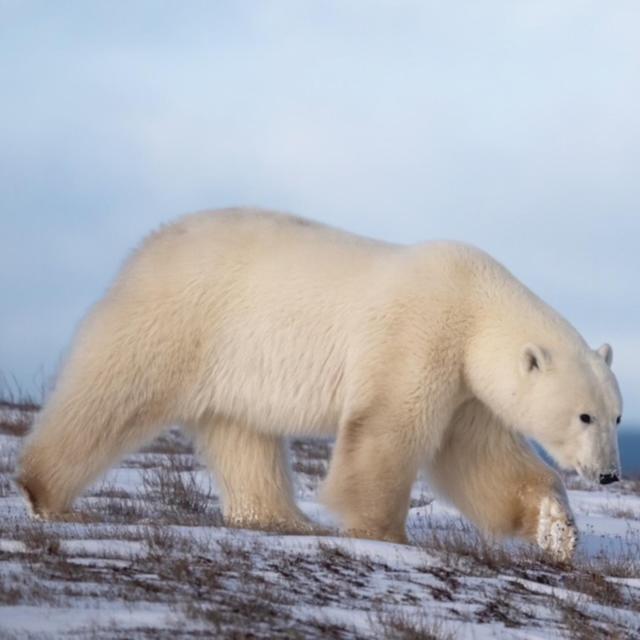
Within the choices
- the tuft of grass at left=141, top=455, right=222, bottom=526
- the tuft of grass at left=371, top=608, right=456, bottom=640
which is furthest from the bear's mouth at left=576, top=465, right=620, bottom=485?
the tuft of grass at left=371, top=608, right=456, bottom=640

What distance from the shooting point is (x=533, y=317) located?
8.63 metres

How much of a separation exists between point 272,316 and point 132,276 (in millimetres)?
1018

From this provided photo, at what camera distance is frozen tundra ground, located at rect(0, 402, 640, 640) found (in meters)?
4.84

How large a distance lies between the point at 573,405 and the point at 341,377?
4.84 feet

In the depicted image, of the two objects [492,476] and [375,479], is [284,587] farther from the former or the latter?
[492,476]

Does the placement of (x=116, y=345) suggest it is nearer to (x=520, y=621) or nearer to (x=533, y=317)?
(x=533, y=317)

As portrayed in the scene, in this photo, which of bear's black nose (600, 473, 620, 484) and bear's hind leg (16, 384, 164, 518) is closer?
bear's black nose (600, 473, 620, 484)

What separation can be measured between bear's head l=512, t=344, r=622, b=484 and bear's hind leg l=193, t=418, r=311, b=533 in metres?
1.95

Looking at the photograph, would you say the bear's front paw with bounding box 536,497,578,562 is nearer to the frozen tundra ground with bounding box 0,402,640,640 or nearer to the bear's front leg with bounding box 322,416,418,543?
the frozen tundra ground with bounding box 0,402,640,640

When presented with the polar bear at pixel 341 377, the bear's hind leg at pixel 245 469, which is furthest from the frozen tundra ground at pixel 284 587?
the bear's hind leg at pixel 245 469

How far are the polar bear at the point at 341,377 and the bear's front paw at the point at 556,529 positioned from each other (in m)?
0.01

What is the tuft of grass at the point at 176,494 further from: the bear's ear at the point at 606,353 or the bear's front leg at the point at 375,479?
the bear's ear at the point at 606,353

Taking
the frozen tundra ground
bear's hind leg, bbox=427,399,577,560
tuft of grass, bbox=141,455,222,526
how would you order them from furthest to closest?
1. tuft of grass, bbox=141,455,222,526
2. bear's hind leg, bbox=427,399,577,560
3. the frozen tundra ground

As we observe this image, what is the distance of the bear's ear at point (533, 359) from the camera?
8336 millimetres
